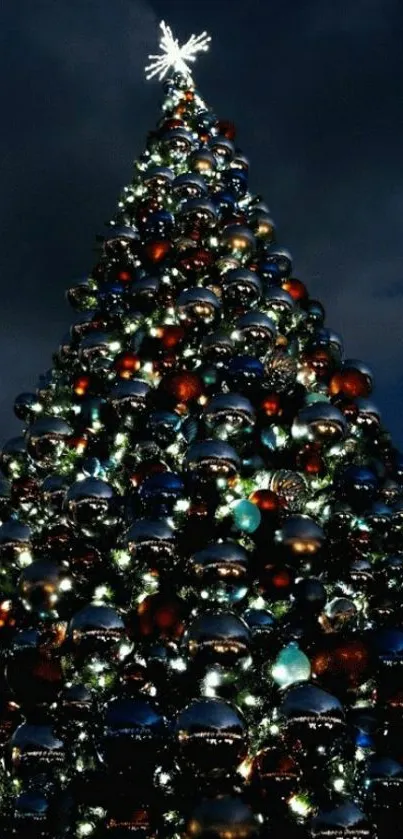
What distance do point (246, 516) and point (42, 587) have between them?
113 centimetres

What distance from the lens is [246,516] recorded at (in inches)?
132

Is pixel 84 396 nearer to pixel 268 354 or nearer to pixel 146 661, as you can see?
pixel 268 354

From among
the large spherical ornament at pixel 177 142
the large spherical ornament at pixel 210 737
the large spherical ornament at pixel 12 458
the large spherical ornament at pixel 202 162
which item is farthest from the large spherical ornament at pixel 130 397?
the large spherical ornament at pixel 177 142

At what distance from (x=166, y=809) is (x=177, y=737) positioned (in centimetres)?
70

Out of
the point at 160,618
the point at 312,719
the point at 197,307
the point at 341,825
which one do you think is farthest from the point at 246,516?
the point at 197,307

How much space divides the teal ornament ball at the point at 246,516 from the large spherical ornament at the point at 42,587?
981mm

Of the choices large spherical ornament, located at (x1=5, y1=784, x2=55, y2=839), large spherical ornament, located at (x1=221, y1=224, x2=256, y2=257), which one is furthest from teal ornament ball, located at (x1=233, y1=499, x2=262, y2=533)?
large spherical ornament, located at (x1=221, y1=224, x2=256, y2=257)

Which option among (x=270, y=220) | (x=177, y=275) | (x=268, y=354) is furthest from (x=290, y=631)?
(x=270, y=220)

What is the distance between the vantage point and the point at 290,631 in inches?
128

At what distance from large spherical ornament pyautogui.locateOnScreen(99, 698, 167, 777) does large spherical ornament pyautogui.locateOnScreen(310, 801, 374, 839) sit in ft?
2.33

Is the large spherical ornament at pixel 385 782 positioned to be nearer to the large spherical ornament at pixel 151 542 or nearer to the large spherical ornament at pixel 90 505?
the large spherical ornament at pixel 151 542

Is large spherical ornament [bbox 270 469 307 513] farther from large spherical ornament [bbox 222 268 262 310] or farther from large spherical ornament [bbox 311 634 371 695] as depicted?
large spherical ornament [bbox 222 268 262 310]

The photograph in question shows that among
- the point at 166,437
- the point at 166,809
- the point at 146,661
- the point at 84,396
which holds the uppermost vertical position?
the point at 84,396

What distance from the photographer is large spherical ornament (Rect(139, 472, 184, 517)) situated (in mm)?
3412
